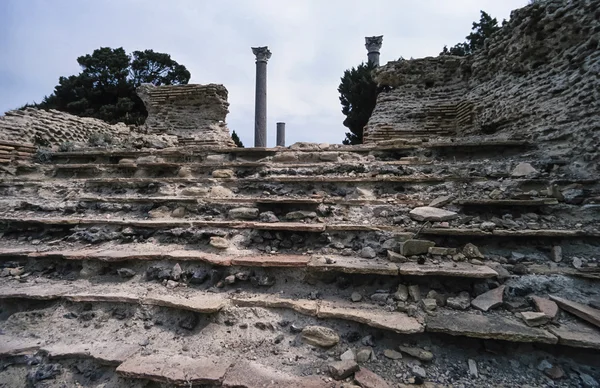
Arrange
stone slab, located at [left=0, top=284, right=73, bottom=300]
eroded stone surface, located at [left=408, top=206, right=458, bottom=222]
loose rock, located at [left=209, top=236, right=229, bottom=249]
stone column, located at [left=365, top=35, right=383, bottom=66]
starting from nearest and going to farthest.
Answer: stone slab, located at [left=0, top=284, right=73, bottom=300] < eroded stone surface, located at [left=408, top=206, right=458, bottom=222] < loose rock, located at [left=209, top=236, right=229, bottom=249] < stone column, located at [left=365, top=35, right=383, bottom=66]

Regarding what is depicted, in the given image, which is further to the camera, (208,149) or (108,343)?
(208,149)

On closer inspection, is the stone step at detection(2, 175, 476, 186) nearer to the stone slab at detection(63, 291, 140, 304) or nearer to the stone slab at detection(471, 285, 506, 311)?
the stone slab at detection(471, 285, 506, 311)

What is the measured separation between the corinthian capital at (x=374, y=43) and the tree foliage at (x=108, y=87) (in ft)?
40.4

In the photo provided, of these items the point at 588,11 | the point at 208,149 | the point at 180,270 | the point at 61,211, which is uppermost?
the point at 588,11

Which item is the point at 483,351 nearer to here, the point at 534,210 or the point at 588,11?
the point at 534,210

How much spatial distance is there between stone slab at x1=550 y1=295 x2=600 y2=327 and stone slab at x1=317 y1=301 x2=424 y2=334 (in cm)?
86

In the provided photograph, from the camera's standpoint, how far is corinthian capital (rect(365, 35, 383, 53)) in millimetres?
14484

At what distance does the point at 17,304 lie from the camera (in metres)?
2.22

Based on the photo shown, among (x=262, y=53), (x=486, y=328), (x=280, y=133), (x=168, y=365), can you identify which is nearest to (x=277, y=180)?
(x=168, y=365)

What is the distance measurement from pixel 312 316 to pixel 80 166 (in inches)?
159

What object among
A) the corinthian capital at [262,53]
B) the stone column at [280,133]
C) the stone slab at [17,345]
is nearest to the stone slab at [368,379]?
the stone slab at [17,345]

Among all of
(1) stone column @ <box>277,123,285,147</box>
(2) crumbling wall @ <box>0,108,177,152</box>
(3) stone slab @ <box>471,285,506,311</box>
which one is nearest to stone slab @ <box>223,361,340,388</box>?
(3) stone slab @ <box>471,285,506,311</box>

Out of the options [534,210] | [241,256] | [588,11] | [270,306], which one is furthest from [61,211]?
[588,11]

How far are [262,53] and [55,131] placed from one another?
11284mm
